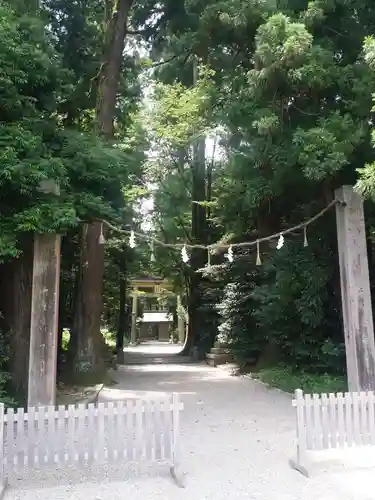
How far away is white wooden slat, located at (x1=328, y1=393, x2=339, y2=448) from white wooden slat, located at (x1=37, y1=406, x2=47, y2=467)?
292 centimetres

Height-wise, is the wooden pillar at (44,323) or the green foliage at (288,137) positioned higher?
the green foliage at (288,137)

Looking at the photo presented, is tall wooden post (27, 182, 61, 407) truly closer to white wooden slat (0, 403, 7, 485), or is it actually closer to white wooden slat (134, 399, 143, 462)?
white wooden slat (0, 403, 7, 485)

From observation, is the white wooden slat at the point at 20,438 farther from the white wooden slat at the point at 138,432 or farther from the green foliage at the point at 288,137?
the green foliage at the point at 288,137

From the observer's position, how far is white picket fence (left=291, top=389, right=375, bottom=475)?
4.90m

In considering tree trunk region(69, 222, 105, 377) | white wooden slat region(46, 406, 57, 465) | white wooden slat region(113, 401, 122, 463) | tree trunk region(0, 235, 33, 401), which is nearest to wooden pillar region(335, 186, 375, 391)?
white wooden slat region(113, 401, 122, 463)

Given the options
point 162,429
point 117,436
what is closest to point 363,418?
point 162,429

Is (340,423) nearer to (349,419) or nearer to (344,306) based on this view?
(349,419)

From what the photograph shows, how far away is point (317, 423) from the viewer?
4938mm

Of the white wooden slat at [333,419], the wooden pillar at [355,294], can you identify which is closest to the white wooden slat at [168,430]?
the white wooden slat at [333,419]

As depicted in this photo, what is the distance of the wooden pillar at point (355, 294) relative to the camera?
7254 millimetres

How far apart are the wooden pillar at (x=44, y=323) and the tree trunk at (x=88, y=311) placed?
4158 mm

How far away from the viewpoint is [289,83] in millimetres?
8016

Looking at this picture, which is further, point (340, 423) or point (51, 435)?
point (340, 423)

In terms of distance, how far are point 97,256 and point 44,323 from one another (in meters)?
5.23
